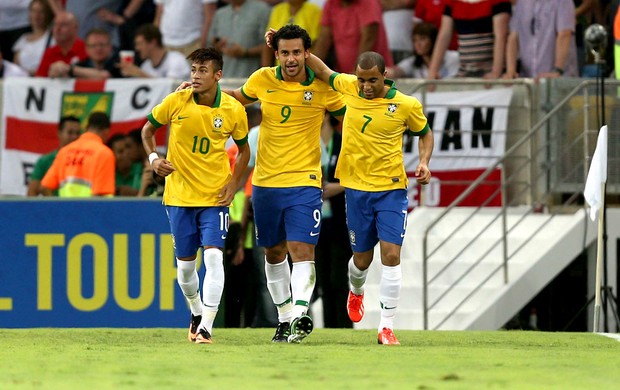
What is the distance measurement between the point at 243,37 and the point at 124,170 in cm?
230

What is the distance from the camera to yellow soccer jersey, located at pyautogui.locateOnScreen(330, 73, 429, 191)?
12.0 m

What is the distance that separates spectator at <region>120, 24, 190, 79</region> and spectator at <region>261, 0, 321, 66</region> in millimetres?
1040

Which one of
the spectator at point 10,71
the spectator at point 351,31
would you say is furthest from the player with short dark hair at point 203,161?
the spectator at point 10,71

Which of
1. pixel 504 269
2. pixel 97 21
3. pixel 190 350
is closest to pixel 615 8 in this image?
pixel 504 269

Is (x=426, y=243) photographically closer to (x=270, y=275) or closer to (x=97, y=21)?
(x=270, y=275)

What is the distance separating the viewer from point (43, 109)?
1786cm

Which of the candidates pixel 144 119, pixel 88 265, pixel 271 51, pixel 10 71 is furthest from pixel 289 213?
pixel 10 71

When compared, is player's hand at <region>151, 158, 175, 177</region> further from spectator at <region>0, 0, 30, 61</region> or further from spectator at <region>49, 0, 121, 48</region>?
spectator at <region>0, 0, 30, 61</region>

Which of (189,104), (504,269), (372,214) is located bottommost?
(504,269)

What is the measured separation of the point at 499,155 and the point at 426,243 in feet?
5.62

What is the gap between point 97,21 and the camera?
767 inches

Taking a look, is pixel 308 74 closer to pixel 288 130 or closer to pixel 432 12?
pixel 288 130

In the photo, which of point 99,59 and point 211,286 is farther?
point 99,59

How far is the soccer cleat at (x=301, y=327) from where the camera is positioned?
448 inches
